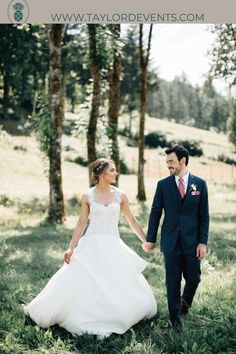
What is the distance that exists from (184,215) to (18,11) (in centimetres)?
677

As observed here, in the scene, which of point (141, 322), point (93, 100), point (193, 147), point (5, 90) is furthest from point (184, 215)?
point (193, 147)

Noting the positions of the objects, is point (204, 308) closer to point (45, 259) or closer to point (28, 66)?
point (45, 259)

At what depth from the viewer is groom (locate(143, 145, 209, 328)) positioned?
655cm

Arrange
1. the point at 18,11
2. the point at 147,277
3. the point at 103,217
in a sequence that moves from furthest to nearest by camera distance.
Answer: the point at 18,11
the point at 147,277
the point at 103,217

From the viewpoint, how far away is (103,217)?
7102 millimetres

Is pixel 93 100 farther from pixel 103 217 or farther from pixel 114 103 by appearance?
pixel 103 217

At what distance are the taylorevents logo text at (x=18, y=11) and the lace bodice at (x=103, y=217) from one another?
5.42 meters

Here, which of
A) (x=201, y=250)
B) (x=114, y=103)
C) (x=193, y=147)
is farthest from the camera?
(x=193, y=147)

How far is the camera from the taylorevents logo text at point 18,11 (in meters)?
10.8

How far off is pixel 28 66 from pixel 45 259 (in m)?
40.4

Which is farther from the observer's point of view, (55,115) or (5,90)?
(5,90)

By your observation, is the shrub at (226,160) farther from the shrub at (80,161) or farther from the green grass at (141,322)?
the green grass at (141,322)

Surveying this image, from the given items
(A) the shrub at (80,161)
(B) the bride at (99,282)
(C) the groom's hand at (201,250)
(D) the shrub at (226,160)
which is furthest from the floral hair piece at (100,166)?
(D) the shrub at (226,160)

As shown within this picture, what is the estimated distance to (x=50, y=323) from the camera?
22.3 feet
